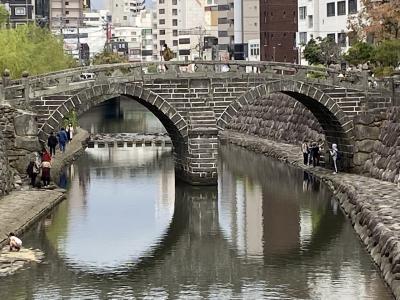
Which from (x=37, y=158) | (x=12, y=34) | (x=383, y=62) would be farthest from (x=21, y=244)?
(x=12, y=34)

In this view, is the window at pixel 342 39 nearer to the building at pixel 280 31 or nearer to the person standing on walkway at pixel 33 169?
the building at pixel 280 31

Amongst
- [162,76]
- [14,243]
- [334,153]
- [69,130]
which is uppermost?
[162,76]

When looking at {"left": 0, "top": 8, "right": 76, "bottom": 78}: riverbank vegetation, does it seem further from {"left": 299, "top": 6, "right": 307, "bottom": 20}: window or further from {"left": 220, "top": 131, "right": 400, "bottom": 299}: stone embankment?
{"left": 299, "top": 6, "right": 307, "bottom": 20}: window

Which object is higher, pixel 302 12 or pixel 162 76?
pixel 302 12

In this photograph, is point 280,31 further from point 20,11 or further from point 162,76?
point 162,76

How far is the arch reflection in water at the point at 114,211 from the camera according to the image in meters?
33.0

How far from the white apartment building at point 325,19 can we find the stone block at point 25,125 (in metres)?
41.6

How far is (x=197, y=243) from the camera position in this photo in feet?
116

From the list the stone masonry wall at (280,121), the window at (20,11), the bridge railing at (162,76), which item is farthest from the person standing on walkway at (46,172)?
the window at (20,11)

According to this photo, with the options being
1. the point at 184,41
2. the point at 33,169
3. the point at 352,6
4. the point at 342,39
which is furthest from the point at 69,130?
the point at 184,41

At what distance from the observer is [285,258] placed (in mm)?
31688

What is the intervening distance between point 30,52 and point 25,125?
25826mm

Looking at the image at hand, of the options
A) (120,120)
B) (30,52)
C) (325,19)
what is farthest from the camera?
(120,120)

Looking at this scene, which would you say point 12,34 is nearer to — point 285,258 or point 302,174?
point 302,174
